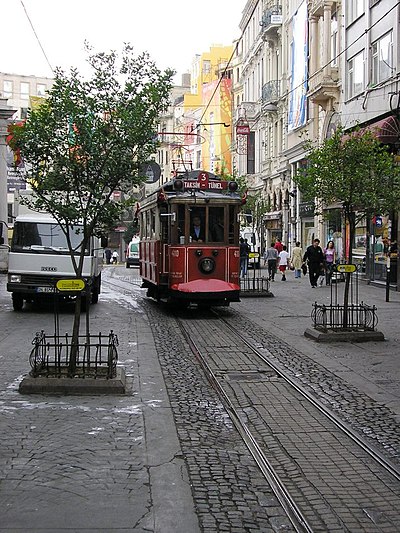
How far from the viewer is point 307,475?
254 inches

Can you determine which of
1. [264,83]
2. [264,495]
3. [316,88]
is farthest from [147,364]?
[264,83]

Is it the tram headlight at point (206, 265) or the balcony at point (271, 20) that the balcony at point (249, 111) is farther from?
the tram headlight at point (206, 265)

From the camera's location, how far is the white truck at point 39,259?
18.9 meters

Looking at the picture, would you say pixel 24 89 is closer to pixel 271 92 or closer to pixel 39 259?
pixel 271 92

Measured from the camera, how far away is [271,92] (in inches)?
2020

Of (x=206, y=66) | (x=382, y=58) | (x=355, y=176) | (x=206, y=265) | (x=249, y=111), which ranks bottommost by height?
(x=206, y=265)

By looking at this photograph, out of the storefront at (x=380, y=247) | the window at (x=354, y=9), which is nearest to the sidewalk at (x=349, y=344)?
the storefront at (x=380, y=247)

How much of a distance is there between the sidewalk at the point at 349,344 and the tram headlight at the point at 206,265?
1.49 m

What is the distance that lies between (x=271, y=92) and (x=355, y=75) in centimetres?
1932

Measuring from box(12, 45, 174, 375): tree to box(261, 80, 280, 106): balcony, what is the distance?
41547 mm

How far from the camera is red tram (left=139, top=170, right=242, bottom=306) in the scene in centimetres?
1853

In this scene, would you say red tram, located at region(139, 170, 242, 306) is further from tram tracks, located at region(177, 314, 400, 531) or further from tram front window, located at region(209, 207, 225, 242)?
tram tracks, located at region(177, 314, 400, 531)

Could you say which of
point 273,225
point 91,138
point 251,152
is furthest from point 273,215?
point 91,138

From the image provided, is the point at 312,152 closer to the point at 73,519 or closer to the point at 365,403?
the point at 365,403
